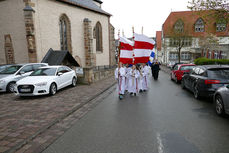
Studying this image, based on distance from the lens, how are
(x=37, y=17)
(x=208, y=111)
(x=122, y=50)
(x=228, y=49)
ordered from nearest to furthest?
(x=208, y=111) < (x=122, y=50) < (x=37, y=17) < (x=228, y=49)

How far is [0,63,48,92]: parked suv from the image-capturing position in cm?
982

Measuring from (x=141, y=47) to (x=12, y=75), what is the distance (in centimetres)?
772

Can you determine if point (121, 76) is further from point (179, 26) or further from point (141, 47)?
point (179, 26)

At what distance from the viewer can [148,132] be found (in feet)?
13.7

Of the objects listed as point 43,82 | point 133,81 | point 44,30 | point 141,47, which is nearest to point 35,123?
point 43,82

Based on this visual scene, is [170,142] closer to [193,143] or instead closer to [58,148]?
[193,143]

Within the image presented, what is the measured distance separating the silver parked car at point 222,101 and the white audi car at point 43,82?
738 cm

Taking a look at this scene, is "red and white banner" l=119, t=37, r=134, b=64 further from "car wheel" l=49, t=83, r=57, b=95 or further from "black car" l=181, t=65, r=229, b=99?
"car wheel" l=49, t=83, r=57, b=95

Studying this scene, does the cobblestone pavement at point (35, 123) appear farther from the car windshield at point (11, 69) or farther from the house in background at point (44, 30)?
the house in background at point (44, 30)

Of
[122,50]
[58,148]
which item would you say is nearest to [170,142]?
[58,148]

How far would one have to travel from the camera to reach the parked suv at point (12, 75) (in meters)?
9.82

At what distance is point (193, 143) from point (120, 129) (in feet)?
5.68

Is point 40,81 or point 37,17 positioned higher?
point 37,17

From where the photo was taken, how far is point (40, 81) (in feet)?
27.9
